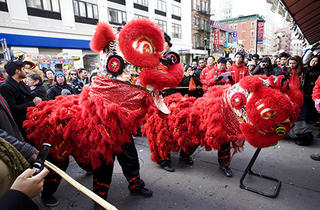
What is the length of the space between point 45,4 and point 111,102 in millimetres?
14888

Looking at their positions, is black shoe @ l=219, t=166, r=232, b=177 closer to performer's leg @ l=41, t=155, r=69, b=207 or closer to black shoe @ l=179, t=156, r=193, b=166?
black shoe @ l=179, t=156, r=193, b=166

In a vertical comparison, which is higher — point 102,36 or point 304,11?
point 304,11

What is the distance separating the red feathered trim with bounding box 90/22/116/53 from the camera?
163 centimetres

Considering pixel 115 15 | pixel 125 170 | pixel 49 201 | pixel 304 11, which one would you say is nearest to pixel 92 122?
pixel 125 170

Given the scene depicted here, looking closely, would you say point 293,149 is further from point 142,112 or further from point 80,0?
point 80,0

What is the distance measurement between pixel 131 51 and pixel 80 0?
15761 mm

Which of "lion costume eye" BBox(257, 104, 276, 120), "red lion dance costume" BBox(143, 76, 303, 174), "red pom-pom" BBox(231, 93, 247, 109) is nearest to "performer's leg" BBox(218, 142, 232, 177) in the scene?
"red lion dance costume" BBox(143, 76, 303, 174)

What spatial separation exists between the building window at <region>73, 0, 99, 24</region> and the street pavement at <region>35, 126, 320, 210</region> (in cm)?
1432

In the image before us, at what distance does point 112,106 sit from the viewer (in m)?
1.50

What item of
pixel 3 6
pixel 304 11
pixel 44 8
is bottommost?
pixel 304 11

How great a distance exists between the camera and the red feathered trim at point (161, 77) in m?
1.63

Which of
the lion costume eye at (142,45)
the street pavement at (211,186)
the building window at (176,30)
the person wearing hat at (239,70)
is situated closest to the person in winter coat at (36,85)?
the street pavement at (211,186)

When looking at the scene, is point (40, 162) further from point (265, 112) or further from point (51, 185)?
point (265, 112)

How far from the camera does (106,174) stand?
1875 mm
